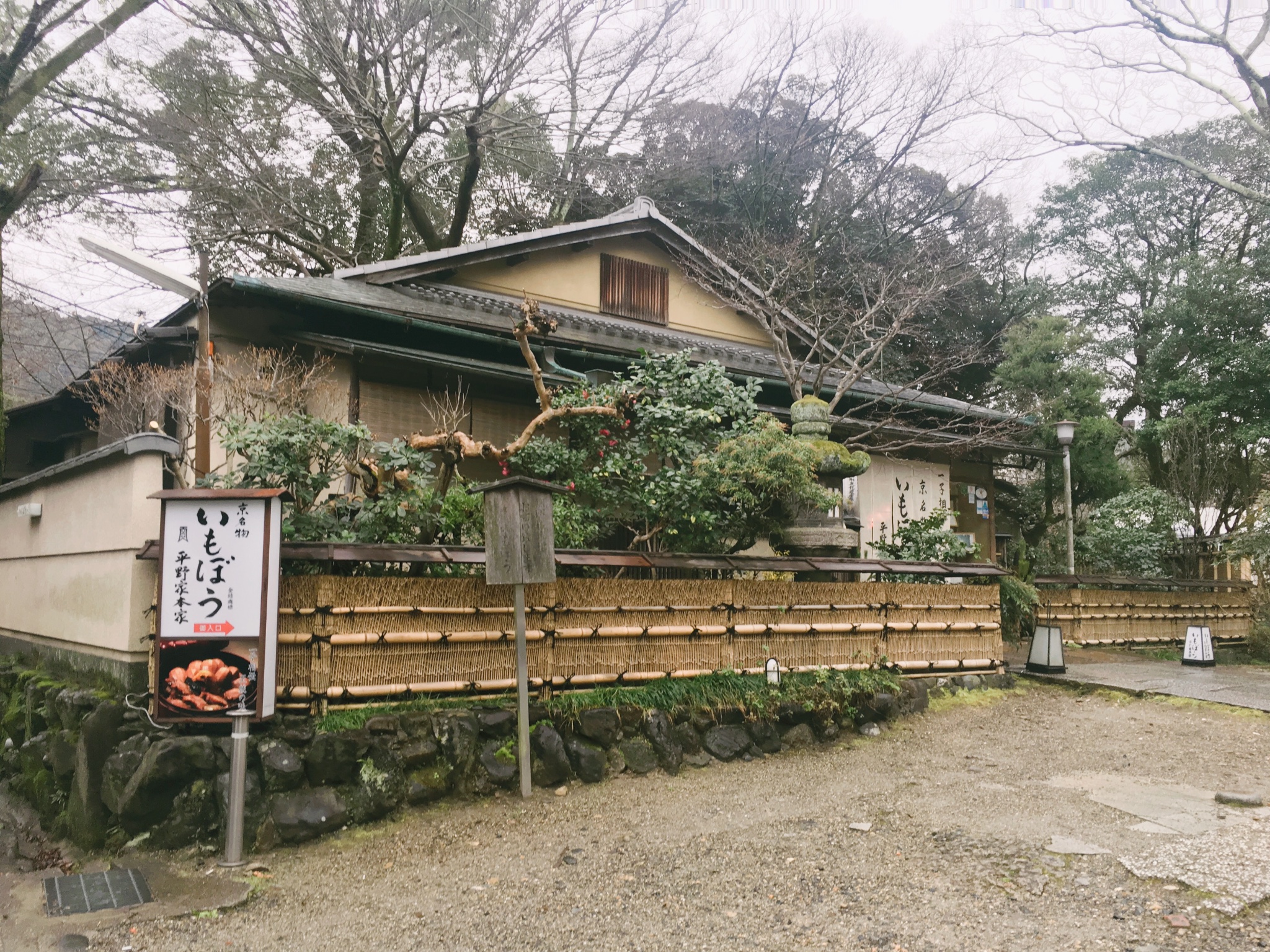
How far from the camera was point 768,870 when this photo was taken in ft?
18.0

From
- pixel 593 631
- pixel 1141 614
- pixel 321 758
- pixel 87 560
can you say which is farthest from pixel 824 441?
pixel 1141 614

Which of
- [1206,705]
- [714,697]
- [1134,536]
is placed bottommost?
[1206,705]

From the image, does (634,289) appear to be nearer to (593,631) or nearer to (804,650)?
(804,650)

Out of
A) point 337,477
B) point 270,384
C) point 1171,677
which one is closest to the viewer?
point 337,477

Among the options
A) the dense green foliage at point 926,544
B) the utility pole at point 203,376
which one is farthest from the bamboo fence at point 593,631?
the utility pole at point 203,376

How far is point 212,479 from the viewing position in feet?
24.4

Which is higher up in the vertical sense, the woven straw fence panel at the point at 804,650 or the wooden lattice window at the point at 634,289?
the wooden lattice window at the point at 634,289

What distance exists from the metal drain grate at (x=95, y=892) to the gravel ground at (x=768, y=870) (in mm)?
369

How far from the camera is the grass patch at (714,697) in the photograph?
674 cm

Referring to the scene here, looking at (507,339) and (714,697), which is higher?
(507,339)

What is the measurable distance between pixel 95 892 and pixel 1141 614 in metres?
16.0

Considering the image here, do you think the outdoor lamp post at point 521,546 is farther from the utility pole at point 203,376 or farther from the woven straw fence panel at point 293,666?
the utility pole at point 203,376

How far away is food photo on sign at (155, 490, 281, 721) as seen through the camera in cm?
584

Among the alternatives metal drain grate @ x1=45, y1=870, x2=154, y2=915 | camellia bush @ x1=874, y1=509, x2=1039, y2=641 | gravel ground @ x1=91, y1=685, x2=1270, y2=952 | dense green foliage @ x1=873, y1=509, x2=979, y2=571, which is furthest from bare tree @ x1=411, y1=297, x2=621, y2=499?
dense green foliage @ x1=873, y1=509, x2=979, y2=571
